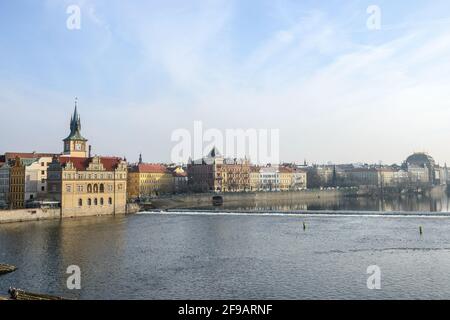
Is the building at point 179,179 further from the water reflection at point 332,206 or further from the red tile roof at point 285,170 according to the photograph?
the red tile roof at point 285,170

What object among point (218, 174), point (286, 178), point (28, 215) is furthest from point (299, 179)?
point (28, 215)

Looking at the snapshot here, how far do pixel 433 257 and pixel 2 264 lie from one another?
3189 centimetres

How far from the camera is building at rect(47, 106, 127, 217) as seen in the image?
75188mm

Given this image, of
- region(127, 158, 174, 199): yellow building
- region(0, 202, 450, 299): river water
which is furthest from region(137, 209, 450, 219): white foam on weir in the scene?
region(127, 158, 174, 199): yellow building

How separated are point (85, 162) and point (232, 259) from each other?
50961mm

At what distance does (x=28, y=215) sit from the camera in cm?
6725

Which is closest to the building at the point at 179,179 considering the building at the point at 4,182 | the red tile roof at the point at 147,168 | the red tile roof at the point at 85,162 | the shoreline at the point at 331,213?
the red tile roof at the point at 147,168

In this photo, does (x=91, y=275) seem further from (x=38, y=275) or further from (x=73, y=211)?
(x=73, y=211)

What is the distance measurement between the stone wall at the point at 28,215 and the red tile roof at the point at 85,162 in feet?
29.3

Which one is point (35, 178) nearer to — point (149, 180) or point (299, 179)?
point (149, 180)

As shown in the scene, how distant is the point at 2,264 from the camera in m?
33.3

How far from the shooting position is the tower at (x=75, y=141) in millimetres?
94938

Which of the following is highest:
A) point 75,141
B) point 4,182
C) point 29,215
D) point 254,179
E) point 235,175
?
point 75,141

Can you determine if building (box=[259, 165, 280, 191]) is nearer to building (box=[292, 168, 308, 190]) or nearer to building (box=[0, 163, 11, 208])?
building (box=[292, 168, 308, 190])
